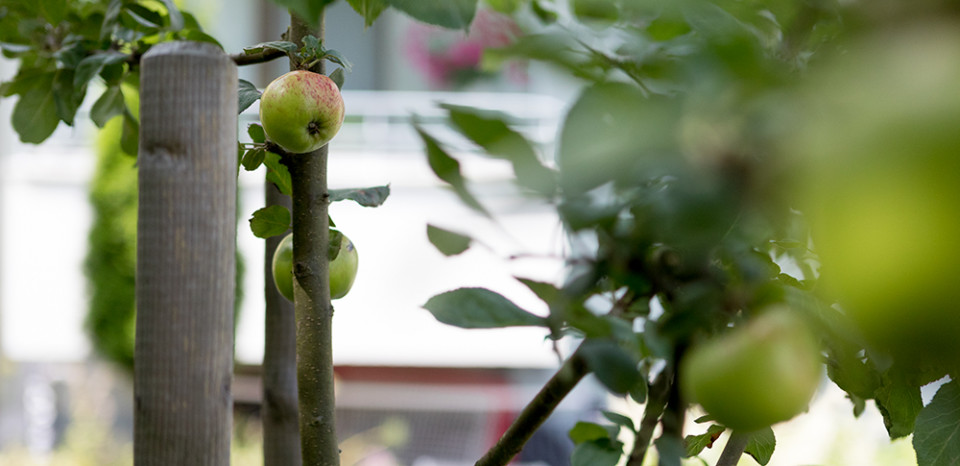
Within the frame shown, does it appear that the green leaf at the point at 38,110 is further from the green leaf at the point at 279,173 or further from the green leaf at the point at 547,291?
the green leaf at the point at 547,291

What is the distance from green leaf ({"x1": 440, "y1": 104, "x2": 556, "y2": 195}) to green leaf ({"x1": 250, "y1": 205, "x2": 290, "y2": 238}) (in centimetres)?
36

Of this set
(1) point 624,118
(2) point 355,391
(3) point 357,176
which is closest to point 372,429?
(2) point 355,391

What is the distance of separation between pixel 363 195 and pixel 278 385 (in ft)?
0.81

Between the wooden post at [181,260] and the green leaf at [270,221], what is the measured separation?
0.25 ft

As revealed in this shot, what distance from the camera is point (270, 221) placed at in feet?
1.90

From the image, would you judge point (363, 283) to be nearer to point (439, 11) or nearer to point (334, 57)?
point (334, 57)

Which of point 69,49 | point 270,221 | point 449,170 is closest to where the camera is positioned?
point 449,170

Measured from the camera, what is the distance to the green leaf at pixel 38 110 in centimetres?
73

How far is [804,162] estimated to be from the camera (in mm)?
175

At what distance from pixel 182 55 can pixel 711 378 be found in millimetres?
373

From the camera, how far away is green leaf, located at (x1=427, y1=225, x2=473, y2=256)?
0.36 meters

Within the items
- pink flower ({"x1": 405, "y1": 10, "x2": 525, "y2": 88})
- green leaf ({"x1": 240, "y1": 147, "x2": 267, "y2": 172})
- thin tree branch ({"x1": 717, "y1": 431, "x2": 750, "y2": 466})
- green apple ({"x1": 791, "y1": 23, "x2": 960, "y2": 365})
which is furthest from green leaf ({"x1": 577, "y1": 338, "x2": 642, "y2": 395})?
pink flower ({"x1": 405, "y1": 10, "x2": 525, "y2": 88})

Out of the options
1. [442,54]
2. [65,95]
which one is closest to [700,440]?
[65,95]

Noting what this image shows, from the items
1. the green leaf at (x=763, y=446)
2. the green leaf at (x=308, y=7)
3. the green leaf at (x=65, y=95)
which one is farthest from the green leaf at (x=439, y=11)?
the green leaf at (x=65, y=95)
